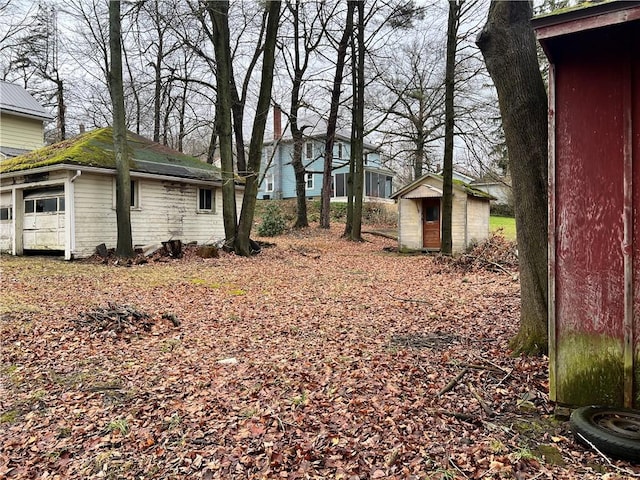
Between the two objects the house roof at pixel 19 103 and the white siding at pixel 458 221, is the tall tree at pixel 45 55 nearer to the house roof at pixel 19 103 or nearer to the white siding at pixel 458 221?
the house roof at pixel 19 103

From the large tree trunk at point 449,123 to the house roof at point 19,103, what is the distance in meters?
20.9

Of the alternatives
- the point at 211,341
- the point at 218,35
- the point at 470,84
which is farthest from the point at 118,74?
the point at 470,84

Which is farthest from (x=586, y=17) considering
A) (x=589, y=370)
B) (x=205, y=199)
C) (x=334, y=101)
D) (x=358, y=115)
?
(x=334, y=101)

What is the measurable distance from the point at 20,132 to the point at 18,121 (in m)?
0.56

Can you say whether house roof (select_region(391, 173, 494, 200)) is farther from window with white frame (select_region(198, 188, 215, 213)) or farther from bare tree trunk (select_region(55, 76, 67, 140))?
bare tree trunk (select_region(55, 76, 67, 140))

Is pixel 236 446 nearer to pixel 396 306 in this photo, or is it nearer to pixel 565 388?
pixel 565 388

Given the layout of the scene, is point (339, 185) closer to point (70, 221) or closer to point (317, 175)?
point (317, 175)

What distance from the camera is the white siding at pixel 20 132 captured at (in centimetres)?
2153

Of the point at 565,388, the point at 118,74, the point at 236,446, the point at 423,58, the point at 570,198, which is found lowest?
the point at 236,446

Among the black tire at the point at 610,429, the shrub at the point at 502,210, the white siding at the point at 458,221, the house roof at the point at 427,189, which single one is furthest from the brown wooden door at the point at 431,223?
the shrub at the point at 502,210

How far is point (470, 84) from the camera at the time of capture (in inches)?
740

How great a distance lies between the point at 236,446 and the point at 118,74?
1248 centimetres

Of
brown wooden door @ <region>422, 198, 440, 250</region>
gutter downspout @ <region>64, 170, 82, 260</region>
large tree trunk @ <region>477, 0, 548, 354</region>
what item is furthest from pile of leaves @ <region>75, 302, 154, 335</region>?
brown wooden door @ <region>422, 198, 440, 250</region>

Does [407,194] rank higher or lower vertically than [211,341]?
higher
